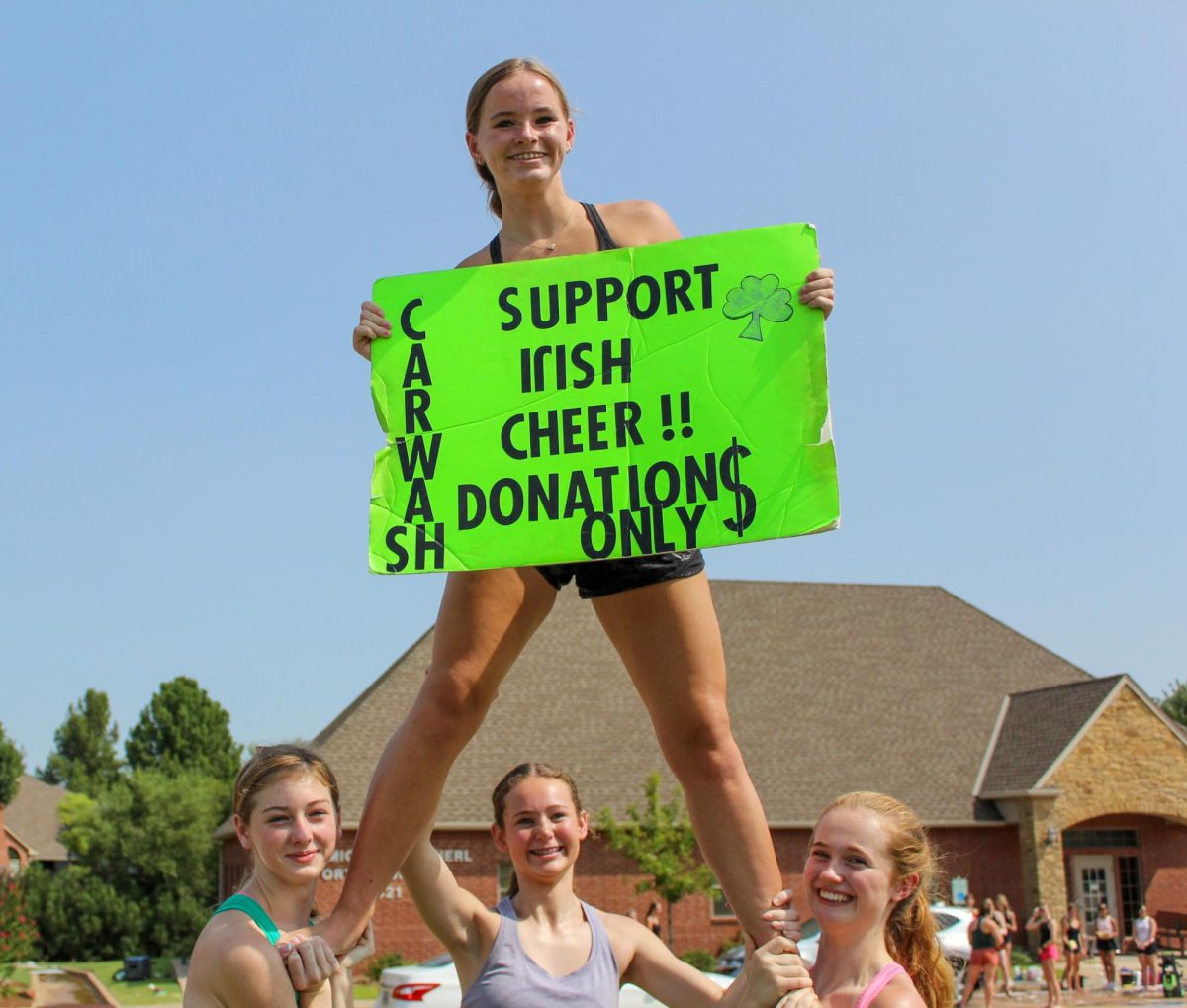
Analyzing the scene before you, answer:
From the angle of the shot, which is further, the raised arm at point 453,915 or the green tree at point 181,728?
the green tree at point 181,728

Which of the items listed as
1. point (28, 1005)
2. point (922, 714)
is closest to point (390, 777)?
point (28, 1005)

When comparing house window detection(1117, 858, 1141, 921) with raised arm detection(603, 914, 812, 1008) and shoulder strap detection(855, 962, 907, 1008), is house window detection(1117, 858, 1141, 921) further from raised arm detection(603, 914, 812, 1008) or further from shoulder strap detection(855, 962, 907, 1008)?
shoulder strap detection(855, 962, 907, 1008)

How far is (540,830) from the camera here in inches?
140

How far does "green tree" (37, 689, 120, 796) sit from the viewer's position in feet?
324

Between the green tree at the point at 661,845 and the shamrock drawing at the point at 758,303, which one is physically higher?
the shamrock drawing at the point at 758,303

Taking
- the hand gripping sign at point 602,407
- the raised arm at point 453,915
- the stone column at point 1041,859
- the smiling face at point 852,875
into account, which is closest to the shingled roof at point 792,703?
the stone column at point 1041,859

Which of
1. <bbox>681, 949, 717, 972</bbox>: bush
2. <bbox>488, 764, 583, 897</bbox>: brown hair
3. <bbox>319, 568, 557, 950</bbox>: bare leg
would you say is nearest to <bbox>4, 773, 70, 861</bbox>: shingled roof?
<bbox>681, 949, 717, 972</bbox>: bush

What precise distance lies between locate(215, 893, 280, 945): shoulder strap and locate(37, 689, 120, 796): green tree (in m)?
102

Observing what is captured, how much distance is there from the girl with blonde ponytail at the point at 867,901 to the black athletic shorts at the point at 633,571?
0.67 meters

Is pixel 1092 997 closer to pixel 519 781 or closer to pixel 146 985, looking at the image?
pixel 146 985

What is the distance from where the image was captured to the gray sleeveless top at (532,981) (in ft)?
11.2

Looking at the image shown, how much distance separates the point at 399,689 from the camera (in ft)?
109

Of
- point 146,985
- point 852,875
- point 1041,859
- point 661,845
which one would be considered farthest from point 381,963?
point 852,875

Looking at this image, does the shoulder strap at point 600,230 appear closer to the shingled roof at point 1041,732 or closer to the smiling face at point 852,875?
the smiling face at point 852,875
